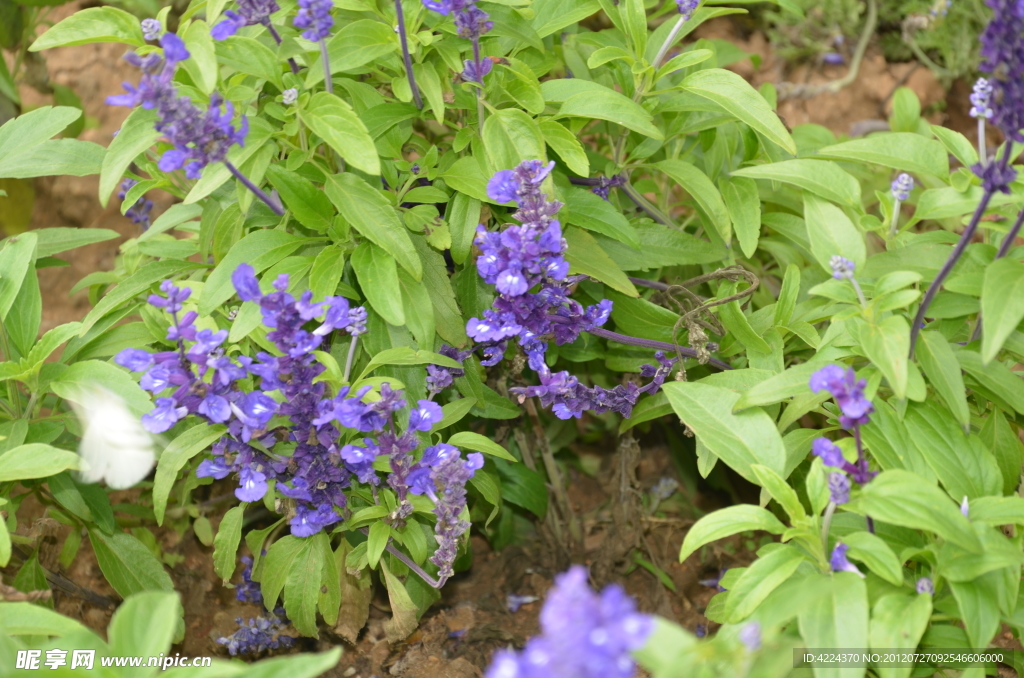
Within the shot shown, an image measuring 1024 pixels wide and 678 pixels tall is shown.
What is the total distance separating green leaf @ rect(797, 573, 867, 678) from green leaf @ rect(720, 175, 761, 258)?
3.70 ft

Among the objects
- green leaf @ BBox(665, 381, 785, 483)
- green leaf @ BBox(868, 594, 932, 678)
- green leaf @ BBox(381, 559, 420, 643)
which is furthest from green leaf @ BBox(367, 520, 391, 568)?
green leaf @ BBox(868, 594, 932, 678)

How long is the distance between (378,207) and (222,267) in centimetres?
42

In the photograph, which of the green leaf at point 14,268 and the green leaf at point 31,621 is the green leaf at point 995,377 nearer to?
the green leaf at point 31,621

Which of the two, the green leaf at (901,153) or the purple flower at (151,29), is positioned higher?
the purple flower at (151,29)

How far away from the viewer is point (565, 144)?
224 cm

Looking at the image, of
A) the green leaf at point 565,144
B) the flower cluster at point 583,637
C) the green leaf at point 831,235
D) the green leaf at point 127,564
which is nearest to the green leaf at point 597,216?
the green leaf at point 565,144

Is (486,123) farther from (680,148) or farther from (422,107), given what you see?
(680,148)

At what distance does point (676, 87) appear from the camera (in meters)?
2.34

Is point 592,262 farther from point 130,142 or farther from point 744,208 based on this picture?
point 130,142

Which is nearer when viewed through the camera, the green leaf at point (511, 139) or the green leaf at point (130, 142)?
the green leaf at point (130, 142)

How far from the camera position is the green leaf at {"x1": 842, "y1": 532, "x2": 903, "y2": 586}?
5.57 feet

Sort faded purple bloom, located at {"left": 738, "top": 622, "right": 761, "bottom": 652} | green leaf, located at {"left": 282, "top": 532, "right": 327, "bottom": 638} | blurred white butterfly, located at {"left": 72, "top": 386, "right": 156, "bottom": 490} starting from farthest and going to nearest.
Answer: green leaf, located at {"left": 282, "top": 532, "right": 327, "bottom": 638} < blurred white butterfly, located at {"left": 72, "top": 386, "right": 156, "bottom": 490} < faded purple bloom, located at {"left": 738, "top": 622, "right": 761, "bottom": 652}

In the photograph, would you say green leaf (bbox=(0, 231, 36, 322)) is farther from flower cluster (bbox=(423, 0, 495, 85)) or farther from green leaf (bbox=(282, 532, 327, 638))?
flower cluster (bbox=(423, 0, 495, 85))

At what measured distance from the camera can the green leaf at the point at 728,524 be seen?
1812 mm
